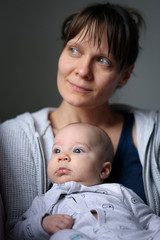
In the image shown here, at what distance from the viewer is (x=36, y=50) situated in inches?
96.6

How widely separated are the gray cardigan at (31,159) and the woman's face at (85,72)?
0.67ft

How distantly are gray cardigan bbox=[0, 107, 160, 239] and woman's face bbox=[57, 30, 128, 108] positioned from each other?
205 mm

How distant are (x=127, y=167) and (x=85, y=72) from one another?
47 centimetres

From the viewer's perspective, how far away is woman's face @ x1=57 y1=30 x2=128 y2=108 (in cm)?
167

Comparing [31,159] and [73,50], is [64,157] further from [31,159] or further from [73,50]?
[73,50]

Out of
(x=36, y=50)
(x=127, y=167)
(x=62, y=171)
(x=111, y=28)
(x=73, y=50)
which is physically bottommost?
(x=127, y=167)

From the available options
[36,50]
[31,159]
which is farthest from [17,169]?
[36,50]

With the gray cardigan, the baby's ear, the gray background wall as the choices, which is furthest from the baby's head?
the gray background wall

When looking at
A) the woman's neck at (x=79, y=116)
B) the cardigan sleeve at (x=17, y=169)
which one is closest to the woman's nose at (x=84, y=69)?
the woman's neck at (x=79, y=116)

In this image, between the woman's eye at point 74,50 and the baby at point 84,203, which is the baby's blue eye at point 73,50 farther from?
the baby at point 84,203

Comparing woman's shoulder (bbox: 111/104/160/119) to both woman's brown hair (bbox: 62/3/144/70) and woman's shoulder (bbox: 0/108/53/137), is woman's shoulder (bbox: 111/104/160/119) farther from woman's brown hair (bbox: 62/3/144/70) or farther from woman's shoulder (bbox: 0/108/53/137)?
woman's shoulder (bbox: 0/108/53/137)

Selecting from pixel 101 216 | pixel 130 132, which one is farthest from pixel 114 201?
pixel 130 132

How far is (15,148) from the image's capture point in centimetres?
163

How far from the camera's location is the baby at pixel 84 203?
1258 millimetres
